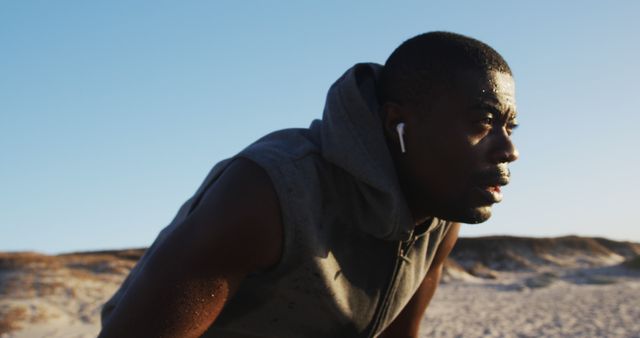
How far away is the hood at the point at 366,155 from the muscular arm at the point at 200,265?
0.26 m

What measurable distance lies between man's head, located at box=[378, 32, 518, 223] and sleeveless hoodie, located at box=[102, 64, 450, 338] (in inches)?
3.1

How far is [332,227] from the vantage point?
1.81 metres

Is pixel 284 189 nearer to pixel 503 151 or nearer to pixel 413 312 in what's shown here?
pixel 503 151

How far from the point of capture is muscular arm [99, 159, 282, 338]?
1.52 meters

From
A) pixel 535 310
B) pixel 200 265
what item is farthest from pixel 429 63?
pixel 535 310

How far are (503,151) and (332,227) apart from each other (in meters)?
0.49

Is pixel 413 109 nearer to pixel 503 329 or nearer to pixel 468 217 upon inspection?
pixel 468 217

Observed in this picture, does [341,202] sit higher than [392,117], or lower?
lower

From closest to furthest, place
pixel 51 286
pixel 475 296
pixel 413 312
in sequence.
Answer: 1. pixel 413 312
2. pixel 51 286
3. pixel 475 296

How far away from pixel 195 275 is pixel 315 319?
489 millimetres

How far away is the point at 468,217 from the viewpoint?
1.82m

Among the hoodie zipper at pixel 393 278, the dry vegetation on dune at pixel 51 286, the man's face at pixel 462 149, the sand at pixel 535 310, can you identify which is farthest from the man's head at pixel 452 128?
the dry vegetation on dune at pixel 51 286

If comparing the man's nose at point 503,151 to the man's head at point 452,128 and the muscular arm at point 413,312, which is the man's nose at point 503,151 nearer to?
the man's head at point 452,128

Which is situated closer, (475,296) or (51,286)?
(51,286)
